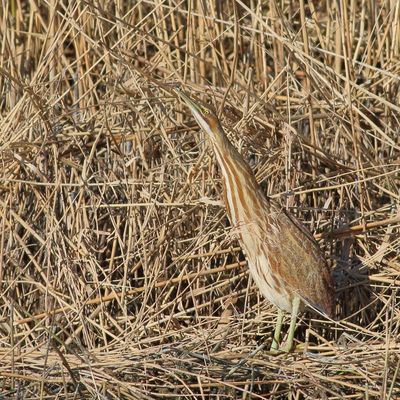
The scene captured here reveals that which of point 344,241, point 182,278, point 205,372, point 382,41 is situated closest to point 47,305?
point 182,278

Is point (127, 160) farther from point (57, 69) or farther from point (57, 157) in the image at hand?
point (57, 69)

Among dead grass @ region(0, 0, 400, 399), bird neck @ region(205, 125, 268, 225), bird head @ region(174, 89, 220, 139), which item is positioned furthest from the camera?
dead grass @ region(0, 0, 400, 399)

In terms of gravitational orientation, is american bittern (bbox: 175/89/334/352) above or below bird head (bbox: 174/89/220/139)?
below

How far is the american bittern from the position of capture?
3.67m

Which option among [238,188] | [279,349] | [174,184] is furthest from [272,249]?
[174,184]

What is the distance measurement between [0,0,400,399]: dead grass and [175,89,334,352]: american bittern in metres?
0.18

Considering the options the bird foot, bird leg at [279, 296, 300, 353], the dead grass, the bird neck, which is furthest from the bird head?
the bird foot

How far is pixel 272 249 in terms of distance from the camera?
368 cm

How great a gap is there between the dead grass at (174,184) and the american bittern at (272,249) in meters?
0.18

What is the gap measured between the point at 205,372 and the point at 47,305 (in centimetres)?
91

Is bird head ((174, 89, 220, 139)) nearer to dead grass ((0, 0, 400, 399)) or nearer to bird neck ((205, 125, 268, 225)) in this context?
bird neck ((205, 125, 268, 225))

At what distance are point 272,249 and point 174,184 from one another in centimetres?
55

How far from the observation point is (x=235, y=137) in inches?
161

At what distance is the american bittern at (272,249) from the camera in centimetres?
367
